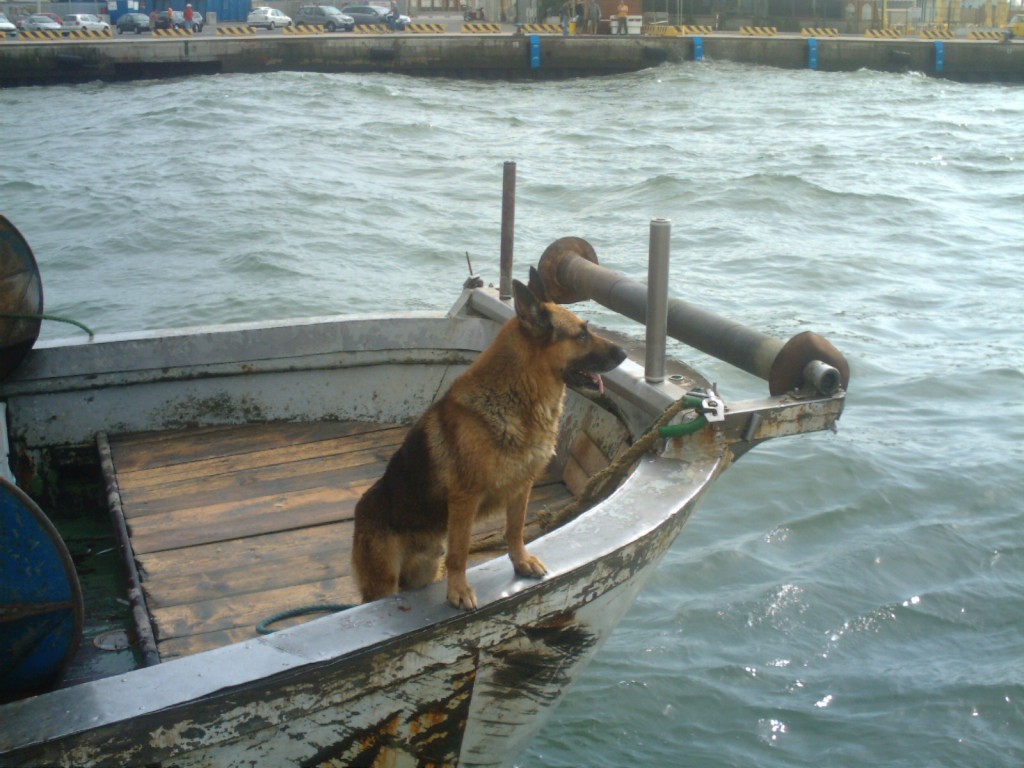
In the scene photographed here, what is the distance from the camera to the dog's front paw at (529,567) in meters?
3.48

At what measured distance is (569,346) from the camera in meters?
3.47

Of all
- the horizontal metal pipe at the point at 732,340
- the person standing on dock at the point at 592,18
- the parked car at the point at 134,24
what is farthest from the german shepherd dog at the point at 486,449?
the parked car at the point at 134,24

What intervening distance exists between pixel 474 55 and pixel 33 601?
124 feet

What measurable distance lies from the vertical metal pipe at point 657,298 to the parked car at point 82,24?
151 feet

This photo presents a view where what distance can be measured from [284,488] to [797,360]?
2348 millimetres

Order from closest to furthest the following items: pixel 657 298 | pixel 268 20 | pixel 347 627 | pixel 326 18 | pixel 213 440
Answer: pixel 347 627 → pixel 657 298 → pixel 213 440 → pixel 268 20 → pixel 326 18

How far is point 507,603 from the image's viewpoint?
3.42 metres

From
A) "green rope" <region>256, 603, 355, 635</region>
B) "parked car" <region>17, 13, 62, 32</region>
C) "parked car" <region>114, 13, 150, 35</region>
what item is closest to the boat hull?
"green rope" <region>256, 603, 355, 635</region>

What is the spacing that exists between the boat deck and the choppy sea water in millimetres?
1462

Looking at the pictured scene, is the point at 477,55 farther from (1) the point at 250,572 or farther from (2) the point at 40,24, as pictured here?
(1) the point at 250,572

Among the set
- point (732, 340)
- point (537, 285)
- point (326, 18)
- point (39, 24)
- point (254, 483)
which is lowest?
point (254, 483)

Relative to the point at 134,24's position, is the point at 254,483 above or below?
below

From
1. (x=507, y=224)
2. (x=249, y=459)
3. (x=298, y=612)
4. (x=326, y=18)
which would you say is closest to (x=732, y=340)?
(x=507, y=224)

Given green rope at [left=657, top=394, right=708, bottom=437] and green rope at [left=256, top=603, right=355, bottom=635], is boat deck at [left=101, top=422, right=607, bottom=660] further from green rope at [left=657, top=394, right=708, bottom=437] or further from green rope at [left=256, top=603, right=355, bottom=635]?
green rope at [left=657, top=394, right=708, bottom=437]
